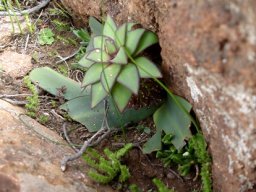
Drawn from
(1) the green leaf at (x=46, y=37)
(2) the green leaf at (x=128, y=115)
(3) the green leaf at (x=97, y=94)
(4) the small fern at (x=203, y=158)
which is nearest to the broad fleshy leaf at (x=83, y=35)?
(1) the green leaf at (x=46, y=37)

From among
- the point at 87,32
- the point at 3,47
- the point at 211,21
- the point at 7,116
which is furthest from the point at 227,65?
the point at 3,47

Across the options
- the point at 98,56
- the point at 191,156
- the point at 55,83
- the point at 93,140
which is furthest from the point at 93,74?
the point at 191,156

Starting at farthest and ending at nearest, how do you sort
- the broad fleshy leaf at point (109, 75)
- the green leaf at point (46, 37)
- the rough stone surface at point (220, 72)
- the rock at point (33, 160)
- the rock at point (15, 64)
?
1. the green leaf at point (46, 37)
2. the rock at point (15, 64)
3. the broad fleshy leaf at point (109, 75)
4. the rock at point (33, 160)
5. the rough stone surface at point (220, 72)

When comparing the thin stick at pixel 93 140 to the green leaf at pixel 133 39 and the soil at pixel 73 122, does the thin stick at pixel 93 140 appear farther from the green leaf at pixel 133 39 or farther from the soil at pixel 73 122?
the green leaf at pixel 133 39

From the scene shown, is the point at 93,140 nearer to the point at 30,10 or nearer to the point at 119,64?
the point at 119,64

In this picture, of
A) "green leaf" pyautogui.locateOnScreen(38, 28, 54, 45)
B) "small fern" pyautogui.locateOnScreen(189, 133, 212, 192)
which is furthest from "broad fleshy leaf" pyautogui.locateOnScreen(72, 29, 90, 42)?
"small fern" pyautogui.locateOnScreen(189, 133, 212, 192)

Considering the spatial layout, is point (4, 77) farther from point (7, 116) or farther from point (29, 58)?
A: point (7, 116)

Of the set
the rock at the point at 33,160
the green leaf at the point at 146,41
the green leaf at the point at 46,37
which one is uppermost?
the green leaf at the point at 146,41

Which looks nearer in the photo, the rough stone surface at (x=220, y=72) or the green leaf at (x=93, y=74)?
the rough stone surface at (x=220, y=72)
